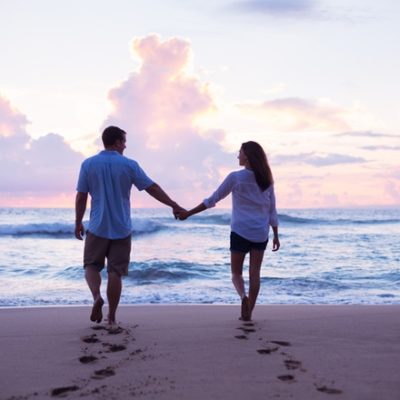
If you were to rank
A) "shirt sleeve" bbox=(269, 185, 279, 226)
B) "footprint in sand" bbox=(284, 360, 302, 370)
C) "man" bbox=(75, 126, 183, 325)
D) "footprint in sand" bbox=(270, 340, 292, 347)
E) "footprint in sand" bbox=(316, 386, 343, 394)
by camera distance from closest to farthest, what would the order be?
1. "footprint in sand" bbox=(316, 386, 343, 394)
2. "footprint in sand" bbox=(284, 360, 302, 370)
3. "footprint in sand" bbox=(270, 340, 292, 347)
4. "man" bbox=(75, 126, 183, 325)
5. "shirt sleeve" bbox=(269, 185, 279, 226)

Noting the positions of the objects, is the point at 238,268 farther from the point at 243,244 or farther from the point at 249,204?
the point at 249,204

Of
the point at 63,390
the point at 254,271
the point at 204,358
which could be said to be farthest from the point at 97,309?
the point at 63,390

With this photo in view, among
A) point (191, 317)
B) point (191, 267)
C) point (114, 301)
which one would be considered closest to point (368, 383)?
point (114, 301)

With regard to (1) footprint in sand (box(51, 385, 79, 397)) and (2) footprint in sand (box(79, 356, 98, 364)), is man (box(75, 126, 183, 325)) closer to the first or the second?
(2) footprint in sand (box(79, 356, 98, 364))

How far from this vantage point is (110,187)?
5.34 m

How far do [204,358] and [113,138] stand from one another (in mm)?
2286

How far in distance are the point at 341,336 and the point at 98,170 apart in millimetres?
2560

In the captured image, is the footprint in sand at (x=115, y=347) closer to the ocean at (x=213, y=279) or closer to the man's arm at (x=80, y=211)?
the man's arm at (x=80, y=211)

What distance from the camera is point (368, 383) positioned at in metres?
3.43

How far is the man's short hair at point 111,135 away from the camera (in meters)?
5.45

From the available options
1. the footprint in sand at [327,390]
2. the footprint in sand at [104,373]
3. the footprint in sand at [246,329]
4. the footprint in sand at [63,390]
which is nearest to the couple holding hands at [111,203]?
the footprint in sand at [246,329]

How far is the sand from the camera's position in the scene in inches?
131

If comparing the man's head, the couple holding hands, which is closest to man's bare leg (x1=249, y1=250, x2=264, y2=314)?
the couple holding hands

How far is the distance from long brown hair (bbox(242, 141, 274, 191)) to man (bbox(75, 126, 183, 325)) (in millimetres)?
1006
